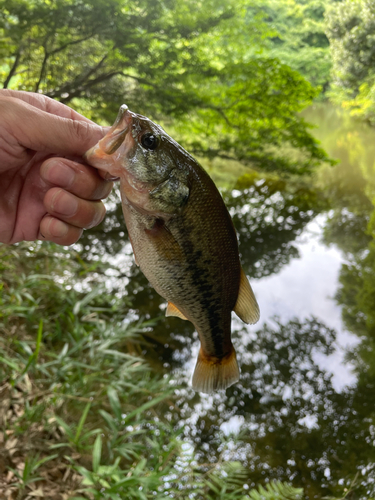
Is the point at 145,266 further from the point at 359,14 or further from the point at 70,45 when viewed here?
the point at 359,14

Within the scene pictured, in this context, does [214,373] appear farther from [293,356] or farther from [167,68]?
[167,68]

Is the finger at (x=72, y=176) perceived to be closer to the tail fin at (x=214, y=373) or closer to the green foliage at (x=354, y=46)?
the tail fin at (x=214, y=373)

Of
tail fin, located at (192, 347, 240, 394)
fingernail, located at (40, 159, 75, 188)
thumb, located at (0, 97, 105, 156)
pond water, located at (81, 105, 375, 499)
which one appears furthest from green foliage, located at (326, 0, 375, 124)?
tail fin, located at (192, 347, 240, 394)

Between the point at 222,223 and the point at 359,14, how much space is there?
51.2ft

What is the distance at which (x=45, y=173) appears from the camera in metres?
1.45

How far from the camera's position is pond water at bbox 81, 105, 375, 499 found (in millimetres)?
3719

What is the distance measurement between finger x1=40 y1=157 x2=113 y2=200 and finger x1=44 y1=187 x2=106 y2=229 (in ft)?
0.10

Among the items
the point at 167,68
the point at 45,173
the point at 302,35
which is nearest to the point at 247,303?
the point at 45,173

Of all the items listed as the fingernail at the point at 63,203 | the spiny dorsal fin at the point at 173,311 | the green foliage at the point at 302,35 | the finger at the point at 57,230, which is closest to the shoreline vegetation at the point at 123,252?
the spiny dorsal fin at the point at 173,311

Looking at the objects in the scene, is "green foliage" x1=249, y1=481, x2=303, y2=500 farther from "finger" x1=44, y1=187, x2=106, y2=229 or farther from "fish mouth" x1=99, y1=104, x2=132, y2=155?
"fish mouth" x1=99, y1=104, x2=132, y2=155

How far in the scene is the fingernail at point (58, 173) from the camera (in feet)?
4.68

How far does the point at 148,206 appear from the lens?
4.26 ft

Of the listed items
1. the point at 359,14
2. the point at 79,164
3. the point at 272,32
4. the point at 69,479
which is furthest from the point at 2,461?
the point at 359,14

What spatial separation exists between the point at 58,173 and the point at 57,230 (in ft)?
0.95
